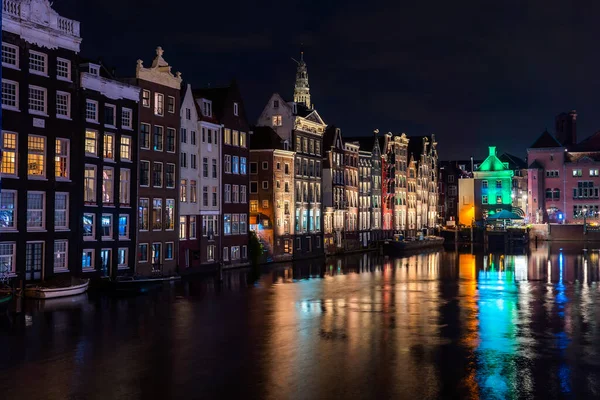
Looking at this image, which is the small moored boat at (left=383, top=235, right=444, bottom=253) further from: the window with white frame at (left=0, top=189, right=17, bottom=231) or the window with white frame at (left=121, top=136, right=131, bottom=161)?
the window with white frame at (left=0, top=189, right=17, bottom=231)

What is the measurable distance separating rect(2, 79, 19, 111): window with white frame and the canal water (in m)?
15.5

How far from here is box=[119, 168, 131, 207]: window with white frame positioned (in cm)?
7056

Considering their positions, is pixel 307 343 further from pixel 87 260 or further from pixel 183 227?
pixel 183 227

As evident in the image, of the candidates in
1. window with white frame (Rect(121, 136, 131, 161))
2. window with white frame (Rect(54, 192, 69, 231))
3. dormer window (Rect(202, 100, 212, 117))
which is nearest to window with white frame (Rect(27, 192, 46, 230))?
window with white frame (Rect(54, 192, 69, 231))

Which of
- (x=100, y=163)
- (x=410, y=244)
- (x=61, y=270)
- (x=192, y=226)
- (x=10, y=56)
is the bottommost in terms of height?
(x=61, y=270)

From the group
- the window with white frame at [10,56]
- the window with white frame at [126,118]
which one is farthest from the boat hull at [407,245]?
the window with white frame at [10,56]

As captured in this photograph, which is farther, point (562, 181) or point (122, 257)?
point (562, 181)

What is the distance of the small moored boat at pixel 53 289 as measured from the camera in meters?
56.0

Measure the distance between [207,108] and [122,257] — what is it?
22861mm

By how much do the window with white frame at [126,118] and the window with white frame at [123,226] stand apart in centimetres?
837

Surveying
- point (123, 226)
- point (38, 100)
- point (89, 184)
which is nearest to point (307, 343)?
point (89, 184)

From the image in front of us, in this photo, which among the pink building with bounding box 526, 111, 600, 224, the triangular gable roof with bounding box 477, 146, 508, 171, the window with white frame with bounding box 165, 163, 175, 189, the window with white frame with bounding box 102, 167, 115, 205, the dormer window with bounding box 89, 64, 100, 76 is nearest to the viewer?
the dormer window with bounding box 89, 64, 100, 76

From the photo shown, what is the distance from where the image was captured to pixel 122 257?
70062mm

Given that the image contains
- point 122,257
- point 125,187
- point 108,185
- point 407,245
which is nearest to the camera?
point 108,185
